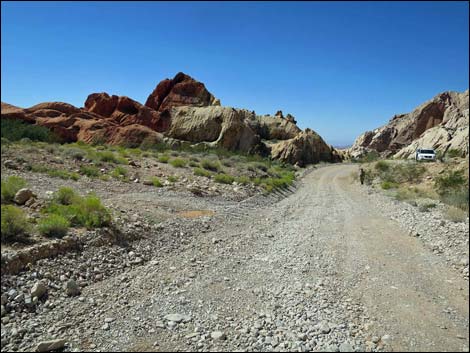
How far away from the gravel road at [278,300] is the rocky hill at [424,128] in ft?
121

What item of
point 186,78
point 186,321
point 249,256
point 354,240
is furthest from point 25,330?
point 186,78

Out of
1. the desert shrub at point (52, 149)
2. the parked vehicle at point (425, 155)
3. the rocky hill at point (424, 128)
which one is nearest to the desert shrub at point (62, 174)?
the desert shrub at point (52, 149)

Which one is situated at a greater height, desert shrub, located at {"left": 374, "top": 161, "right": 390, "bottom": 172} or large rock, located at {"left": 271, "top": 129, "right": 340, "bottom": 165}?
large rock, located at {"left": 271, "top": 129, "right": 340, "bottom": 165}

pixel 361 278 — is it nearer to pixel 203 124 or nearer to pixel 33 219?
pixel 33 219

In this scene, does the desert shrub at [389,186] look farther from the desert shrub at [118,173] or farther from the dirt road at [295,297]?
the desert shrub at [118,173]

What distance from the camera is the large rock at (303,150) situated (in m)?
44.2

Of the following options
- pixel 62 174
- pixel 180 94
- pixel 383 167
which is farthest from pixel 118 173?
pixel 180 94

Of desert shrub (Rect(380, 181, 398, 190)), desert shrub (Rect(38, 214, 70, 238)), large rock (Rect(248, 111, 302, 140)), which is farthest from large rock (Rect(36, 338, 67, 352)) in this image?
large rock (Rect(248, 111, 302, 140))

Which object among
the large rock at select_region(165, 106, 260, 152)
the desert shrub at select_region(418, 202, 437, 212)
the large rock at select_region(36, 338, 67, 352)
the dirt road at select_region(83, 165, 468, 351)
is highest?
the large rock at select_region(165, 106, 260, 152)

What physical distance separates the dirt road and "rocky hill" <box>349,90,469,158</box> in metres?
36.4

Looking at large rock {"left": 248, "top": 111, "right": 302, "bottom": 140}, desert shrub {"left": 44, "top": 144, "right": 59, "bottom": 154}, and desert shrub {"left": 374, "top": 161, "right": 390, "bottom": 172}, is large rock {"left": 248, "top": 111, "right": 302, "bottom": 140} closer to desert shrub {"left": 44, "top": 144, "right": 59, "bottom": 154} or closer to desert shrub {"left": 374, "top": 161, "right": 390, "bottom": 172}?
desert shrub {"left": 374, "top": 161, "right": 390, "bottom": 172}

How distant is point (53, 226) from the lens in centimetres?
653

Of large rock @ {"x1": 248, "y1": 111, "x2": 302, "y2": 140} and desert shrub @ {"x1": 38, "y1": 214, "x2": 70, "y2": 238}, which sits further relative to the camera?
large rock @ {"x1": 248, "y1": 111, "x2": 302, "y2": 140}

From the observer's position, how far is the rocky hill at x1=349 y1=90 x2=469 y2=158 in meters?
43.8
